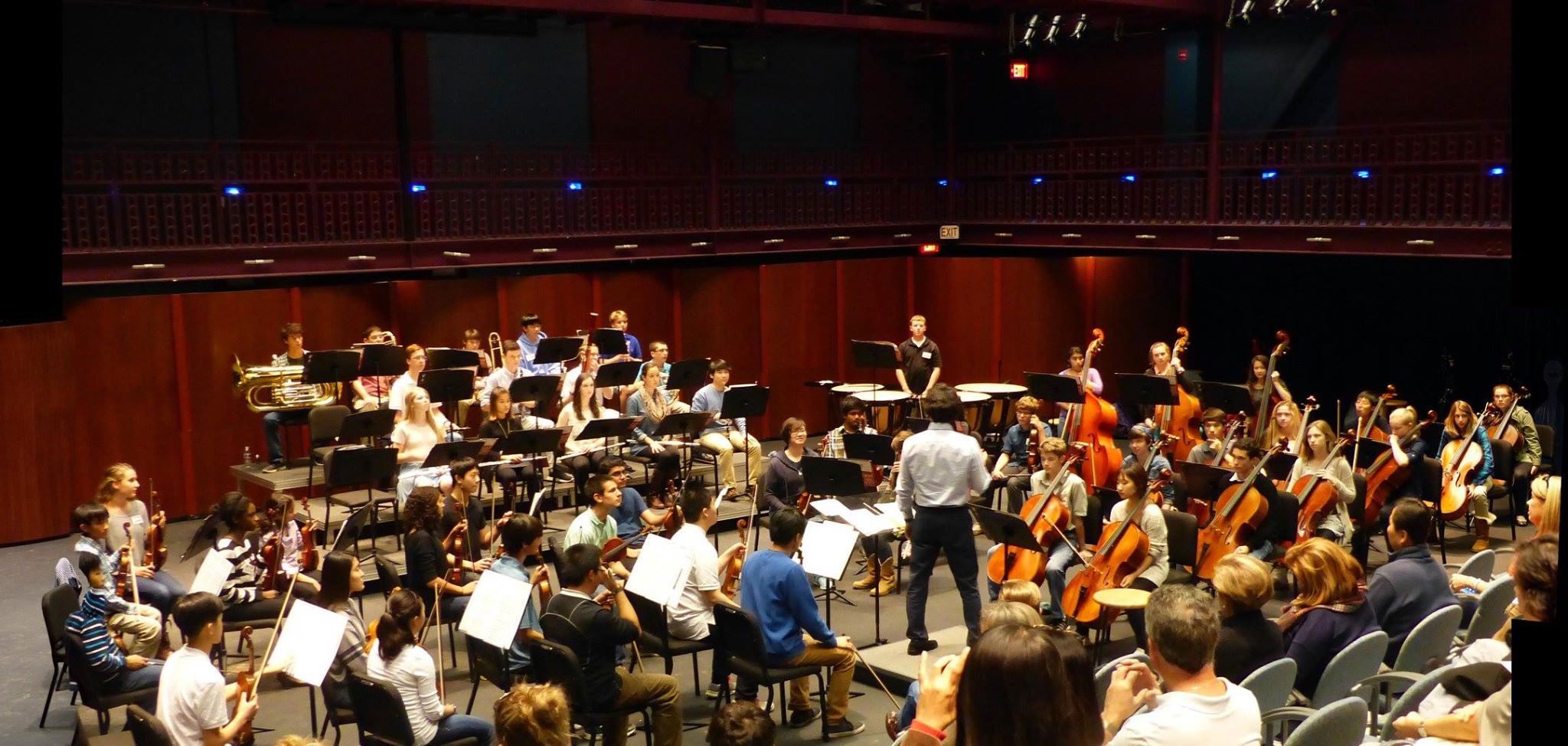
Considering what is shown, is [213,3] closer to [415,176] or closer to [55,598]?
[415,176]

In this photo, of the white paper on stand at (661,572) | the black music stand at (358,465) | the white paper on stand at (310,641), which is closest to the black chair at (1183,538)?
the white paper on stand at (661,572)

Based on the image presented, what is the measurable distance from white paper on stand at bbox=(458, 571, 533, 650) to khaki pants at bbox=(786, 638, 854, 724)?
155 centimetres

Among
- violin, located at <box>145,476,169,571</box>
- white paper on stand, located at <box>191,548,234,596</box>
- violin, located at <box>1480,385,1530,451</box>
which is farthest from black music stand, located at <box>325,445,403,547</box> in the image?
violin, located at <box>1480,385,1530,451</box>

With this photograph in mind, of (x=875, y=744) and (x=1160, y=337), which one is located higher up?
(x=1160, y=337)

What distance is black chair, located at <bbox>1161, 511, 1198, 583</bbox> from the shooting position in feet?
29.3

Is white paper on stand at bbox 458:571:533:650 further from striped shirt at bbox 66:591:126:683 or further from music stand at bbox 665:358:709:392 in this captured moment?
music stand at bbox 665:358:709:392

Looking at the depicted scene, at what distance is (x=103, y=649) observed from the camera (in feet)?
23.1

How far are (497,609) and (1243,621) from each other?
3.62m

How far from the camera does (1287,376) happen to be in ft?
54.1

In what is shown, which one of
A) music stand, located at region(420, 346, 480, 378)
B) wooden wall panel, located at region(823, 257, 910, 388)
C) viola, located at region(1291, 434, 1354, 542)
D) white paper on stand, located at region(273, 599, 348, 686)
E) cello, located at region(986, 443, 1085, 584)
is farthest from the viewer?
wooden wall panel, located at region(823, 257, 910, 388)

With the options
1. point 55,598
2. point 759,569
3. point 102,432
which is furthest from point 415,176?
point 759,569

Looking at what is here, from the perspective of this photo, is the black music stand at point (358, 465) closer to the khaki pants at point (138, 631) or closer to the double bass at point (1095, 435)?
the khaki pants at point (138, 631)

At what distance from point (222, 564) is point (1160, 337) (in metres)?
13.3

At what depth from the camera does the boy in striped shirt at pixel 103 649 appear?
7020mm
